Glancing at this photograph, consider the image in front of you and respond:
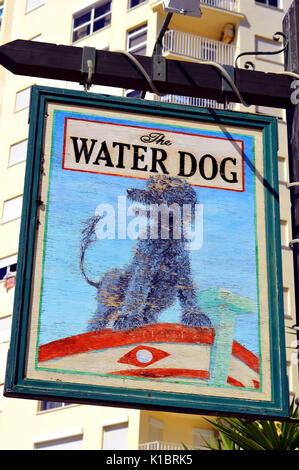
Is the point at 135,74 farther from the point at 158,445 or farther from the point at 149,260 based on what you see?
the point at 158,445

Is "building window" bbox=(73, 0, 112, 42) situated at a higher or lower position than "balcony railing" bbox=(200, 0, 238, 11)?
higher

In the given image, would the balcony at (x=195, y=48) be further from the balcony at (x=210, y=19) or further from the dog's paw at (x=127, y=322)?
the dog's paw at (x=127, y=322)

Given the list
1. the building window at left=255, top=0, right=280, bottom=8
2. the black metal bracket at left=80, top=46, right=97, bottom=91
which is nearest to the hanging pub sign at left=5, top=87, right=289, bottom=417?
the black metal bracket at left=80, top=46, right=97, bottom=91

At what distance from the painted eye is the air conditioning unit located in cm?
236

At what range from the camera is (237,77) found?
6473 millimetres

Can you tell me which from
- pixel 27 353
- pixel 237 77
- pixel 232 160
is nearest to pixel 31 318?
pixel 27 353

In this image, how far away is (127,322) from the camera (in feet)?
17.5

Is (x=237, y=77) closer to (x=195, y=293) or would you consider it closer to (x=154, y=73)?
(x=154, y=73)

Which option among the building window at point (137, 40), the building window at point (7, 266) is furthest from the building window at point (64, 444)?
the building window at point (137, 40)

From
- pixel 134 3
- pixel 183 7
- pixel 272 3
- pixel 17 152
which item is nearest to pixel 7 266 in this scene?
pixel 17 152

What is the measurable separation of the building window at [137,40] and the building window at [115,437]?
605 inches

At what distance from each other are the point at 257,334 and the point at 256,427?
12736mm

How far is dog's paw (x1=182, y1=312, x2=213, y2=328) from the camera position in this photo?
5414 mm

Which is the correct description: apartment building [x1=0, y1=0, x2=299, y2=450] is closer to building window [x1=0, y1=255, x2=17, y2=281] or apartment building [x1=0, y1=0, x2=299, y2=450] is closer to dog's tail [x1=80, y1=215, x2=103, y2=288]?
building window [x1=0, y1=255, x2=17, y2=281]
